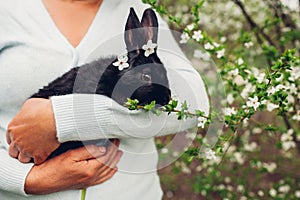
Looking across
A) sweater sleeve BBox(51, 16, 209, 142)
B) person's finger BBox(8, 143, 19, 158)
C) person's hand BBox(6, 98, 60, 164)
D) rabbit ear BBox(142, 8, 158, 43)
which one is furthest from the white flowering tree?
person's finger BBox(8, 143, 19, 158)

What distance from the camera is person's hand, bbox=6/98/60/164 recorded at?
5.33 ft

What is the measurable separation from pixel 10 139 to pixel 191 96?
1.94ft

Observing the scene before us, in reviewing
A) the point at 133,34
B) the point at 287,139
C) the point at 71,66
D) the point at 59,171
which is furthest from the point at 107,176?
the point at 287,139

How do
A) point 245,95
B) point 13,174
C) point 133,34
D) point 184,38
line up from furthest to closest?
point 245,95 → point 184,38 → point 13,174 → point 133,34

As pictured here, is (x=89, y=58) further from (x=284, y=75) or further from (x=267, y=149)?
(x=267, y=149)

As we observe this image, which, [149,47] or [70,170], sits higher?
[149,47]

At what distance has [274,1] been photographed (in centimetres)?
296

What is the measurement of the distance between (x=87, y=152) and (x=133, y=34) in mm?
398

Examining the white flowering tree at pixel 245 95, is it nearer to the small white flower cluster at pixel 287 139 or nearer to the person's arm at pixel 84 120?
the small white flower cluster at pixel 287 139

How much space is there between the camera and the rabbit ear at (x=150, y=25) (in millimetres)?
1619

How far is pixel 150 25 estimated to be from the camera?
164 centimetres

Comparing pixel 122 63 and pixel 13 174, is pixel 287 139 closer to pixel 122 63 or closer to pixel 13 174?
pixel 122 63

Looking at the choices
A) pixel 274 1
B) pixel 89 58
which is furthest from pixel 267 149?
pixel 89 58

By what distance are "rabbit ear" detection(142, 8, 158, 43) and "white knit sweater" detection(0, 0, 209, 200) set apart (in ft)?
0.38
